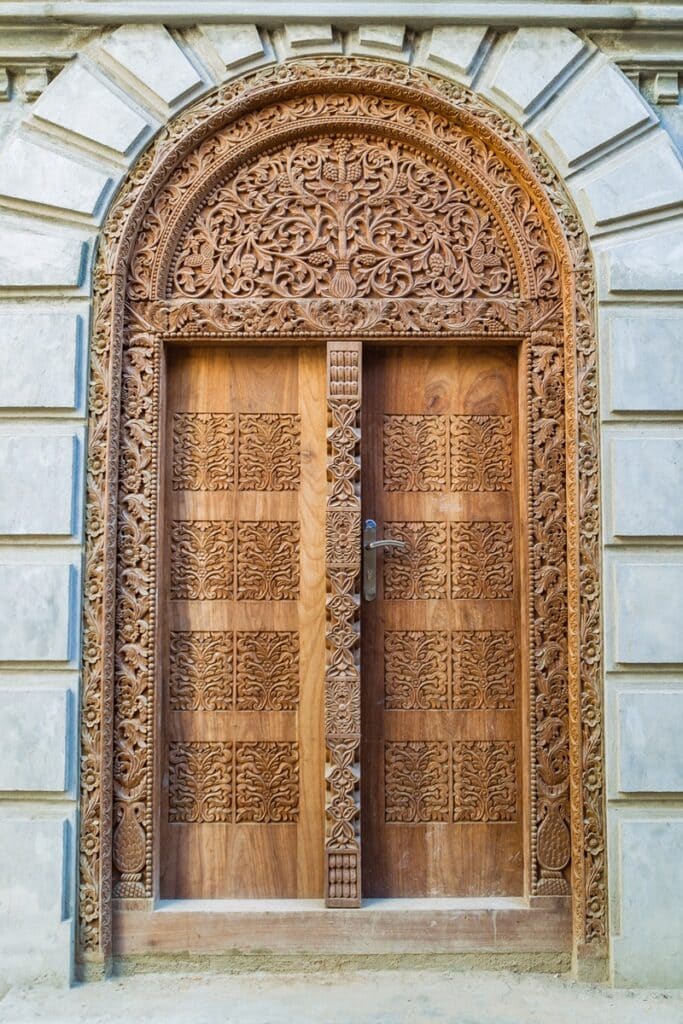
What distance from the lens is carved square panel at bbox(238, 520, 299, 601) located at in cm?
367

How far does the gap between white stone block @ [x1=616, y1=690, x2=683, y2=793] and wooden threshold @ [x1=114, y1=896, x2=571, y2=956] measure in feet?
1.86

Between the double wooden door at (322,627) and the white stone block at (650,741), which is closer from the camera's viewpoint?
the white stone block at (650,741)

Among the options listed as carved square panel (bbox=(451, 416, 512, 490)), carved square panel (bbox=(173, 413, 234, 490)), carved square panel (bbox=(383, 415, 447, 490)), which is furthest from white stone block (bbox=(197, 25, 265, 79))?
Result: carved square panel (bbox=(451, 416, 512, 490))

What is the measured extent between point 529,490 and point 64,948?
238cm

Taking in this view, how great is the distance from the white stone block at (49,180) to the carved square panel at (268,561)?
54.1 inches

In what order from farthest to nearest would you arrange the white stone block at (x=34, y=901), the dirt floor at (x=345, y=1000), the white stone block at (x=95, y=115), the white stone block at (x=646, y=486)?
the white stone block at (x=95, y=115), the white stone block at (x=646, y=486), the white stone block at (x=34, y=901), the dirt floor at (x=345, y=1000)

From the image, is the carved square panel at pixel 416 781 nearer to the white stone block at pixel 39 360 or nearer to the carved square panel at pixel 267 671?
the carved square panel at pixel 267 671

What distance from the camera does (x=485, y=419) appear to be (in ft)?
12.3

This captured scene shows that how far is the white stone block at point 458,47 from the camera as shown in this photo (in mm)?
3598

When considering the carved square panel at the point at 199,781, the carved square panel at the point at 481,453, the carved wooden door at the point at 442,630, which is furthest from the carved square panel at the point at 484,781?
the carved square panel at the point at 481,453

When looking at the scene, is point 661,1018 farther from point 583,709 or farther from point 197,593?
point 197,593

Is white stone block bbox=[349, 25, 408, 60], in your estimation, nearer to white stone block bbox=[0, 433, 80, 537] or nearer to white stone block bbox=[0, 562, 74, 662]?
white stone block bbox=[0, 433, 80, 537]

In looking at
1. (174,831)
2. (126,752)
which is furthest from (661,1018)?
(126,752)

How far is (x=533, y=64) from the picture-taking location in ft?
11.8
